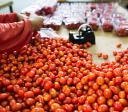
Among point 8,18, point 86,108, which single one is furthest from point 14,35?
point 86,108

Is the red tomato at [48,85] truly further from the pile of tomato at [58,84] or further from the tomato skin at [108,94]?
the tomato skin at [108,94]

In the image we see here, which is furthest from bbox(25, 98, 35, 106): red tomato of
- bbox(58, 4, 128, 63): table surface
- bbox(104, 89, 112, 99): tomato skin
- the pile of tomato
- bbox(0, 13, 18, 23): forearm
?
bbox(0, 13, 18, 23): forearm

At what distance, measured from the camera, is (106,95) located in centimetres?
113

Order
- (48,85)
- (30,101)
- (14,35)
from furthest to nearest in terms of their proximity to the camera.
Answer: (14,35) < (48,85) < (30,101)

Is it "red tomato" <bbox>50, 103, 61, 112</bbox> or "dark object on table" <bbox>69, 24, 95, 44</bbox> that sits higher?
"dark object on table" <bbox>69, 24, 95, 44</bbox>

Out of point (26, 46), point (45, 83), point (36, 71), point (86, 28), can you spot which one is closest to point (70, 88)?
point (45, 83)

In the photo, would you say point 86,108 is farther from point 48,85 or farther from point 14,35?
point 14,35

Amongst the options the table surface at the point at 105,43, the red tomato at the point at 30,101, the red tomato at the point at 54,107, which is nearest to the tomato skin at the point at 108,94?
the red tomato at the point at 54,107

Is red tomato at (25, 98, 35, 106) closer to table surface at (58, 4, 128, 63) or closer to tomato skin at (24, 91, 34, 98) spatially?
tomato skin at (24, 91, 34, 98)

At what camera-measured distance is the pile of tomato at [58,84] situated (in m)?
1.13

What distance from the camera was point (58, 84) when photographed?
129cm

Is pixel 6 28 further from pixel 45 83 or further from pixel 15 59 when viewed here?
pixel 45 83

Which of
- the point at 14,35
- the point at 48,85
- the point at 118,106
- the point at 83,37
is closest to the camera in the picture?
the point at 118,106

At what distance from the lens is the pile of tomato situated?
44.3 inches
